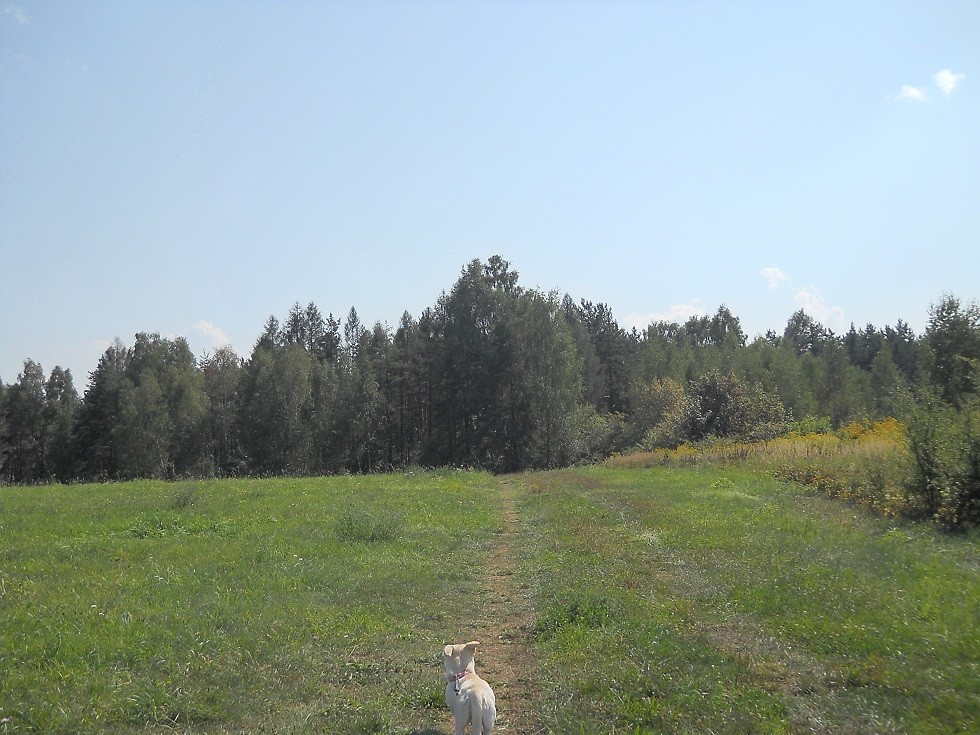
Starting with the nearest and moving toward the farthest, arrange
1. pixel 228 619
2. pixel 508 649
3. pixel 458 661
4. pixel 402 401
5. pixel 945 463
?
pixel 458 661 < pixel 508 649 < pixel 228 619 < pixel 945 463 < pixel 402 401

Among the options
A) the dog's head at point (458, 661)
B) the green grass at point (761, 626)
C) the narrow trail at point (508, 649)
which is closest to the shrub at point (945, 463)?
the green grass at point (761, 626)

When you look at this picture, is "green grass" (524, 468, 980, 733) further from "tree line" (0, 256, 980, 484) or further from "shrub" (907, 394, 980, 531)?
"tree line" (0, 256, 980, 484)

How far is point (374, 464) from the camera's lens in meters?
74.8

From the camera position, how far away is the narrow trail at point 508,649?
6.88 m

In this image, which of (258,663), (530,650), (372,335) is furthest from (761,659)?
(372,335)

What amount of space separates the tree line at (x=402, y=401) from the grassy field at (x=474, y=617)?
3513cm

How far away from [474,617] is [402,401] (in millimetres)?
63383

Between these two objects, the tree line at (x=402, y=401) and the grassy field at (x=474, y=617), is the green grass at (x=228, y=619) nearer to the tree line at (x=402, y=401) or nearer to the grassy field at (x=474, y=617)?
the grassy field at (x=474, y=617)

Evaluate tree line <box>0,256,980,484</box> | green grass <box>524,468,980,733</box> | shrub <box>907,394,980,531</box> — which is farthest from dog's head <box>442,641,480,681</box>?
tree line <box>0,256,980,484</box>

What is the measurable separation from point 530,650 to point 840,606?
4054 millimetres

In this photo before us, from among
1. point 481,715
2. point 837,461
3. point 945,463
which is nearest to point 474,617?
point 481,715

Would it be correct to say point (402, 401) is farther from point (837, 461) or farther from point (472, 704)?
point (472, 704)

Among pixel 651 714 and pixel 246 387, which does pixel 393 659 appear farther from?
pixel 246 387

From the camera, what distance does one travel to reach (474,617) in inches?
408
